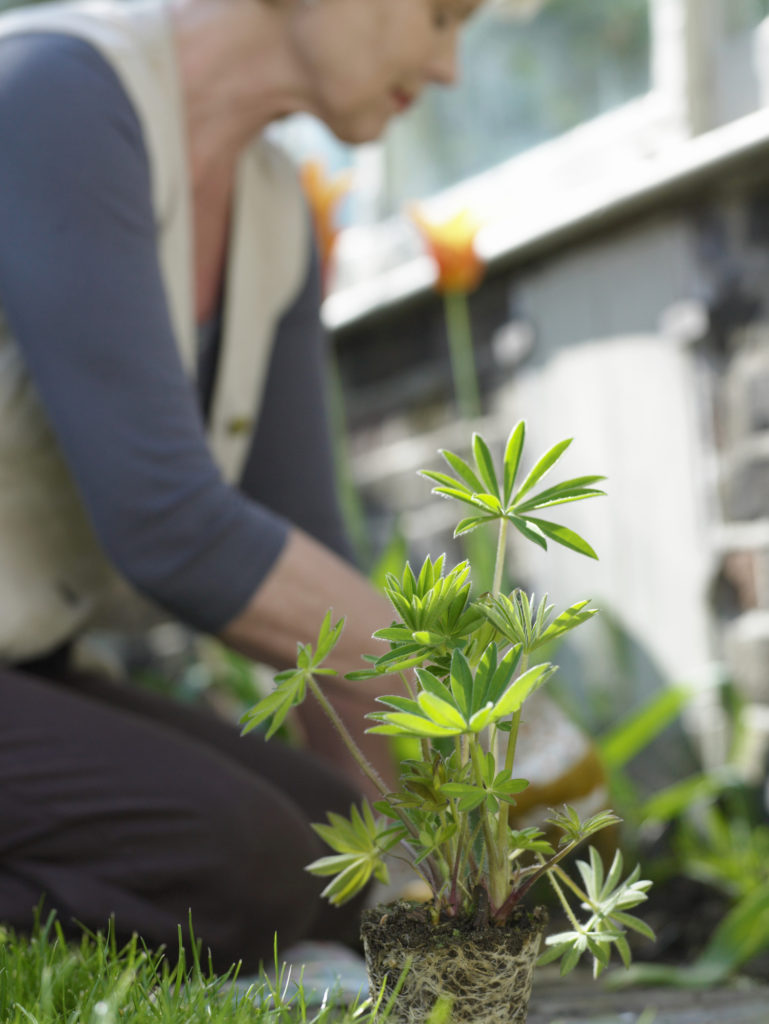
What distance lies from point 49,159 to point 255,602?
1.58ft

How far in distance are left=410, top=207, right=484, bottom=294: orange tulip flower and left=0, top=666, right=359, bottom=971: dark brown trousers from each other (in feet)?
4.29

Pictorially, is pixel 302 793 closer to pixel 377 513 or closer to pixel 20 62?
pixel 20 62

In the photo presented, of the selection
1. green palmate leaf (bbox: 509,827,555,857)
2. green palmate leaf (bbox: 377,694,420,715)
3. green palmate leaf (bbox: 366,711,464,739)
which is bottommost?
green palmate leaf (bbox: 509,827,555,857)

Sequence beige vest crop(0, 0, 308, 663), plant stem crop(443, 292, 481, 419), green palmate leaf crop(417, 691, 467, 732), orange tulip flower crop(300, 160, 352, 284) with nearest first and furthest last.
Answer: green palmate leaf crop(417, 691, 467, 732), beige vest crop(0, 0, 308, 663), orange tulip flower crop(300, 160, 352, 284), plant stem crop(443, 292, 481, 419)

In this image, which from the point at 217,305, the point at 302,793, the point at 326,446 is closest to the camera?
the point at 302,793

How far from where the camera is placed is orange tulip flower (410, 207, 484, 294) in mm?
2164

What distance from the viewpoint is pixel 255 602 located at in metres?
1.02

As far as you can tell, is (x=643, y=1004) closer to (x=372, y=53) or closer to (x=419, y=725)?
(x=419, y=725)

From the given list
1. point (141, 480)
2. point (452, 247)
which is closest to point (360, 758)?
point (141, 480)

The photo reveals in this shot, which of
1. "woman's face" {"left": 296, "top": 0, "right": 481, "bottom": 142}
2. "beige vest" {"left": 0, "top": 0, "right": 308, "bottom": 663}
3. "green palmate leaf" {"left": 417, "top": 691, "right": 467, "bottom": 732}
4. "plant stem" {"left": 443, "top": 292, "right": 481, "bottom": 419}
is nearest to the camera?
"green palmate leaf" {"left": 417, "top": 691, "right": 467, "bottom": 732}

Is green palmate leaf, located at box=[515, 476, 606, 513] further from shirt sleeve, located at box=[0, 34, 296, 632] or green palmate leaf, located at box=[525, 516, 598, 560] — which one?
shirt sleeve, located at box=[0, 34, 296, 632]

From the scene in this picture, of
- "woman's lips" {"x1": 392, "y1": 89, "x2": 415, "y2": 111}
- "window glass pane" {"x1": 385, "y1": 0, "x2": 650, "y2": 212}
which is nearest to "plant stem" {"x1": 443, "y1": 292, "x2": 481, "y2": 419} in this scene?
"window glass pane" {"x1": 385, "y1": 0, "x2": 650, "y2": 212}

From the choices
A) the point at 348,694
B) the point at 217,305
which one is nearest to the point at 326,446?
the point at 217,305

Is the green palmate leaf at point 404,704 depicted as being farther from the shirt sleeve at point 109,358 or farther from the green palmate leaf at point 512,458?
the shirt sleeve at point 109,358
